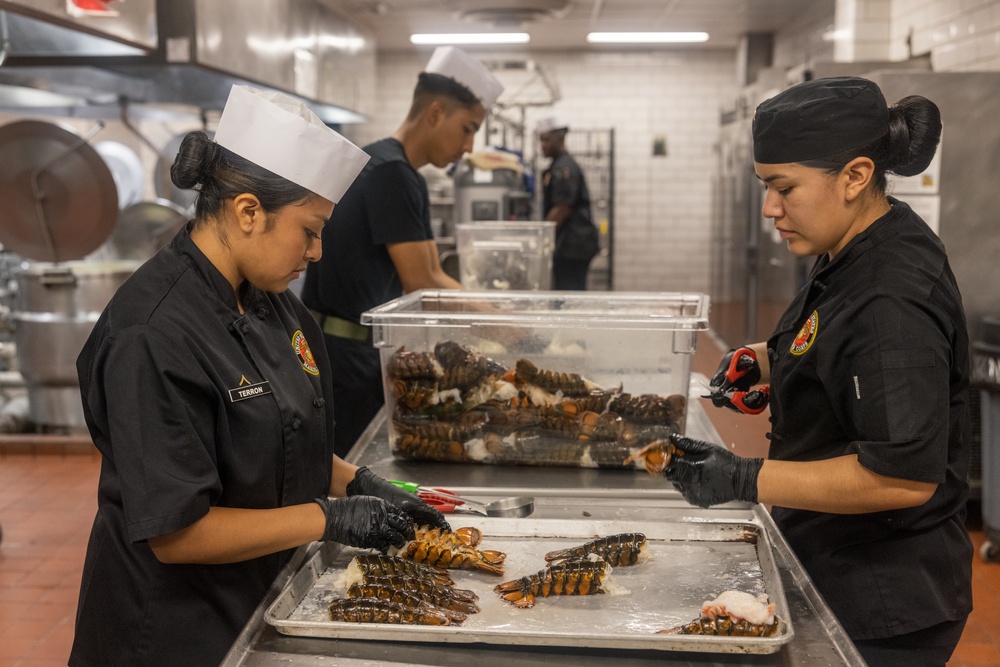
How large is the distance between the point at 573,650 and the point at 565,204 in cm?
635

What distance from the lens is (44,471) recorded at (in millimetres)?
5156

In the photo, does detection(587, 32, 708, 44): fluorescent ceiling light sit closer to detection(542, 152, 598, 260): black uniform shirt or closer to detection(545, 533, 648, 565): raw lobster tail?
detection(542, 152, 598, 260): black uniform shirt

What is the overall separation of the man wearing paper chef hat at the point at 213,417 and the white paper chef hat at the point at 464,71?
1.56 metres

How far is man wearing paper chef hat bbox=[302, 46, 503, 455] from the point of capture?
280cm

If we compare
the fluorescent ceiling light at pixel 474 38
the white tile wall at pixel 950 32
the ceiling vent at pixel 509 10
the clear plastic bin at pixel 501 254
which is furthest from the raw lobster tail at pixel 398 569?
the fluorescent ceiling light at pixel 474 38

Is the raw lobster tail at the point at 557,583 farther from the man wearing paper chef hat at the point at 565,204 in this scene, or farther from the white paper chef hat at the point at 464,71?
the man wearing paper chef hat at the point at 565,204

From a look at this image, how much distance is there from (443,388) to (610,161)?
9.36m

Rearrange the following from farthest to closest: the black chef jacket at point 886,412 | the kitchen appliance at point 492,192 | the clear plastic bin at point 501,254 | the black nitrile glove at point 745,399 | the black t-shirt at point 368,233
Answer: the kitchen appliance at point 492,192, the clear plastic bin at point 501,254, the black t-shirt at point 368,233, the black nitrile glove at point 745,399, the black chef jacket at point 886,412

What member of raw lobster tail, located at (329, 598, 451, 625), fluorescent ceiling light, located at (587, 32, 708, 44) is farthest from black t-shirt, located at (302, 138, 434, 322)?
fluorescent ceiling light, located at (587, 32, 708, 44)

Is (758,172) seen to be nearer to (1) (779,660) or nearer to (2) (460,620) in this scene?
(1) (779,660)

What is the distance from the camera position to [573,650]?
129 centimetres

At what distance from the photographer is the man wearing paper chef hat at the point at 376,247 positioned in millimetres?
2801

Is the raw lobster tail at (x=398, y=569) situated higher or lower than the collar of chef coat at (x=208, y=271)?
lower

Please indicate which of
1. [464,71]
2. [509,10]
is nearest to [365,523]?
[464,71]
